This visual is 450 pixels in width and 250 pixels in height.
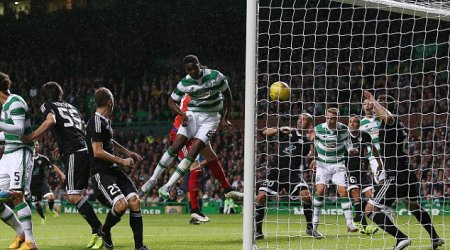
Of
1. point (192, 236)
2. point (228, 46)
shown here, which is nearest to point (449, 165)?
point (192, 236)

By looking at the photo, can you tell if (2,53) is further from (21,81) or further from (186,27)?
(186,27)

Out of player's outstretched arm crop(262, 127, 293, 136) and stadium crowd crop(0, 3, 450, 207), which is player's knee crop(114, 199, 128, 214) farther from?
stadium crowd crop(0, 3, 450, 207)

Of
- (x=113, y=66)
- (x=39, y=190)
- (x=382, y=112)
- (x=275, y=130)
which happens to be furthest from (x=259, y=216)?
(x=113, y=66)

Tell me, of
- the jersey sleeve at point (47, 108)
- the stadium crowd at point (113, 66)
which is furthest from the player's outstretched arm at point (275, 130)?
the stadium crowd at point (113, 66)

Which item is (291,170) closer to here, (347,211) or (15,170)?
(347,211)

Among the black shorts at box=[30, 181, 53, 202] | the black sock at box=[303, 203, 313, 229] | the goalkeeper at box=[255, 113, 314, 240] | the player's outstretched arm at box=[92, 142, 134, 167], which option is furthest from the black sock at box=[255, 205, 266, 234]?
the black shorts at box=[30, 181, 53, 202]

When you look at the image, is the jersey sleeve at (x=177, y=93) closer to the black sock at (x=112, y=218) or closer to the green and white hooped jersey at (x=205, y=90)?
the green and white hooped jersey at (x=205, y=90)

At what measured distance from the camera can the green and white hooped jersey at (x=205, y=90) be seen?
11.5 metres

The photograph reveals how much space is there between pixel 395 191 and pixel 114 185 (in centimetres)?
314

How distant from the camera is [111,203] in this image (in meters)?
9.09

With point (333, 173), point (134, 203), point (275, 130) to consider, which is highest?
point (275, 130)

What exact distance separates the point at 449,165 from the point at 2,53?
23.3 m

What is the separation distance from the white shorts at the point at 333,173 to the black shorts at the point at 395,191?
10.4ft

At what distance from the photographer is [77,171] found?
10.2m
